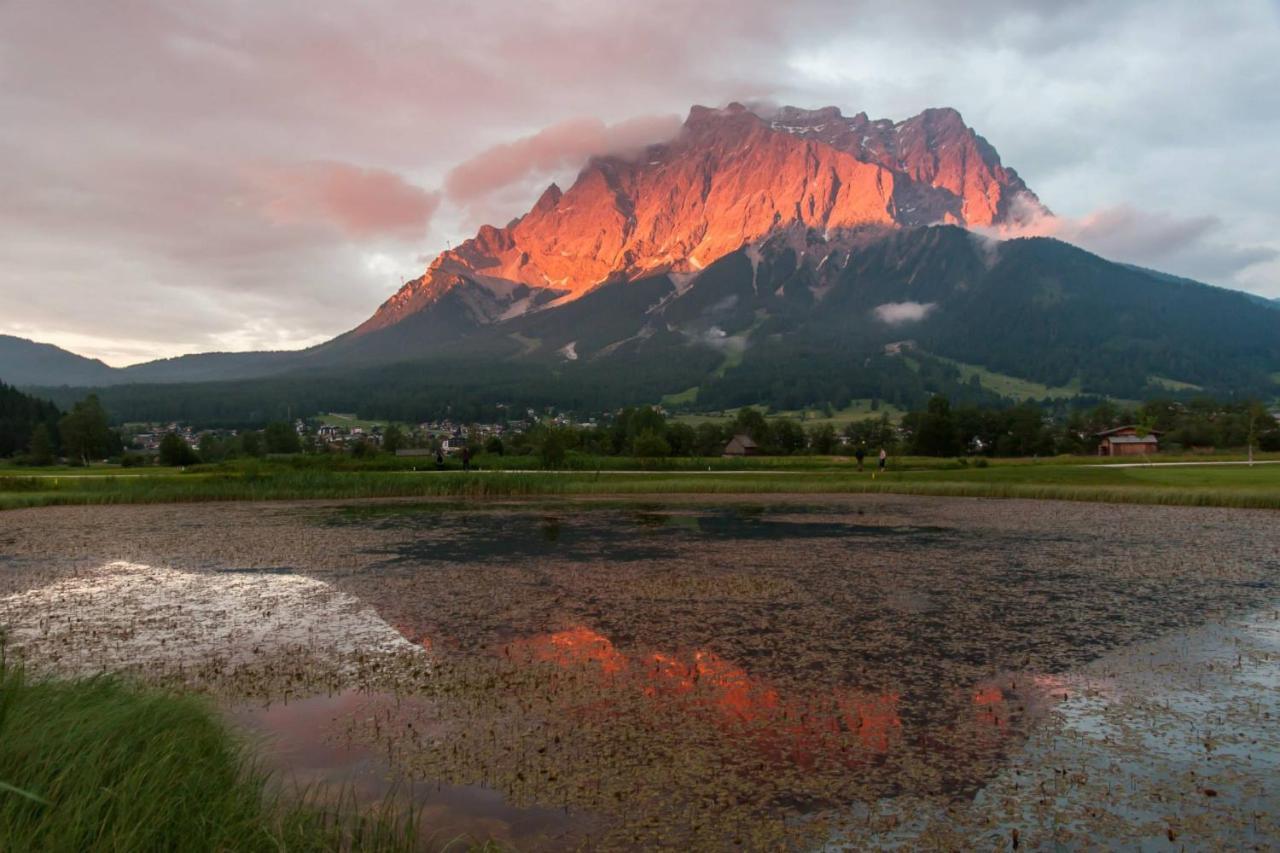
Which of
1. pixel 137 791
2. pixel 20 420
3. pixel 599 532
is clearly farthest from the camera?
pixel 20 420

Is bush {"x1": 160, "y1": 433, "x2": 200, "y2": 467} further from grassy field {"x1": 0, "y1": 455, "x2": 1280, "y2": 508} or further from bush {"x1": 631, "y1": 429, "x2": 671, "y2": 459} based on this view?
bush {"x1": 631, "y1": 429, "x2": 671, "y2": 459}

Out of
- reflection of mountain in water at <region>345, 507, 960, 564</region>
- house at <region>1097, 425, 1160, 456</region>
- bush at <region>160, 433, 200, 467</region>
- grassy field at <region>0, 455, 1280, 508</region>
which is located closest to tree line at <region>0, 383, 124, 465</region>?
bush at <region>160, 433, 200, 467</region>

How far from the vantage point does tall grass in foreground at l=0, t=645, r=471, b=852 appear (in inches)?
240

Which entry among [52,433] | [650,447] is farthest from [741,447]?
[52,433]

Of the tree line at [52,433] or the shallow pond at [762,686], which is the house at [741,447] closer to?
the tree line at [52,433]

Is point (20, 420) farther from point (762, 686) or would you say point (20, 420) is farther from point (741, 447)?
point (762, 686)

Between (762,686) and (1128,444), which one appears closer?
(762,686)

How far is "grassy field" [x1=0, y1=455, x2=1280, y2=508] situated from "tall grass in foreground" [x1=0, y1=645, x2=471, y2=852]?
163ft

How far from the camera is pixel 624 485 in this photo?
62.1 metres

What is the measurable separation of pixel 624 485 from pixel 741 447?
249 ft

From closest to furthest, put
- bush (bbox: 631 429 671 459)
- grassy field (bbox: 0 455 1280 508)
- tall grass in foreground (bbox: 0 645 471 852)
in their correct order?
tall grass in foreground (bbox: 0 645 471 852)
grassy field (bbox: 0 455 1280 508)
bush (bbox: 631 429 671 459)

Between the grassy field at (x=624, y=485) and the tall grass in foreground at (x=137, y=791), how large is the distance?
49650 mm

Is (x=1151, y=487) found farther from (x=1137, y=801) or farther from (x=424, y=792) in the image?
(x=424, y=792)

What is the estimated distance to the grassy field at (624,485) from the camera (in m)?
51.3
